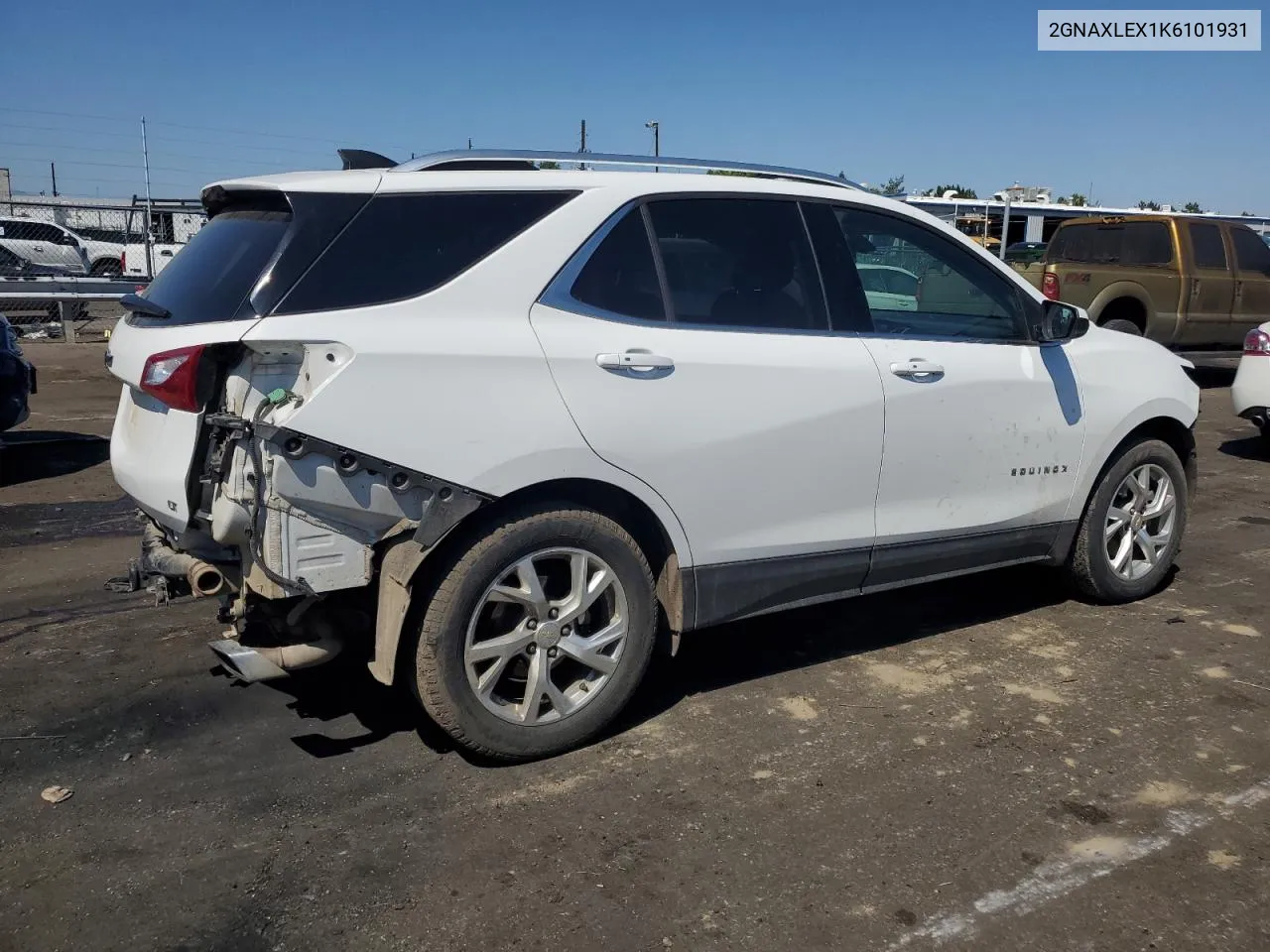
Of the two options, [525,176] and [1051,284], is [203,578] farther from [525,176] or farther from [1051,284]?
[1051,284]

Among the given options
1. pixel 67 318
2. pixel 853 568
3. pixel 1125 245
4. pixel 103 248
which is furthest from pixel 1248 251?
pixel 103 248

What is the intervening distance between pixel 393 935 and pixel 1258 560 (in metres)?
5.35

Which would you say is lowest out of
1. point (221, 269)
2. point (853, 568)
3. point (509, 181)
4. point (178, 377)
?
point (853, 568)

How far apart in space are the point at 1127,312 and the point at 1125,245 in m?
0.83

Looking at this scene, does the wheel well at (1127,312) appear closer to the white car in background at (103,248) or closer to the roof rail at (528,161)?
the roof rail at (528,161)

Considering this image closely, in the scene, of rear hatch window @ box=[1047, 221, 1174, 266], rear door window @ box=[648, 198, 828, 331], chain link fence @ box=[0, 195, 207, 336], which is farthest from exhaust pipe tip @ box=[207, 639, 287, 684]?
rear hatch window @ box=[1047, 221, 1174, 266]

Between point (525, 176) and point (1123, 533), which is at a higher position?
point (525, 176)

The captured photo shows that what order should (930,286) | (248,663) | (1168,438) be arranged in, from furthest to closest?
(1168,438) < (930,286) < (248,663)

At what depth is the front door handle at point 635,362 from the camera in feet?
11.4

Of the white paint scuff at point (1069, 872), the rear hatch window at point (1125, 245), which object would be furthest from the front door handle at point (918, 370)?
the rear hatch window at point (1125, 245)

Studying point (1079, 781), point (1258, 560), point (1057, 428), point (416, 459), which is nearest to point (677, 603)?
point (416, 459)

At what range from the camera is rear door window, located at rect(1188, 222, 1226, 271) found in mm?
13395

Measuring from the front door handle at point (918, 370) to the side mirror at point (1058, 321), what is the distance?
0.69 metres

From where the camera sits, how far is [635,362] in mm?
3523
